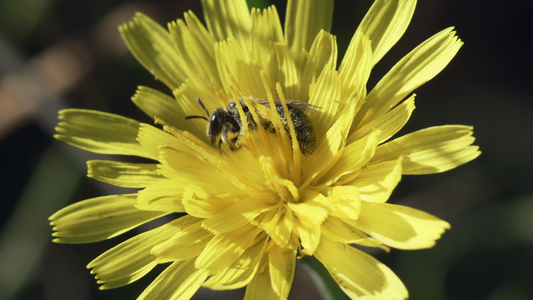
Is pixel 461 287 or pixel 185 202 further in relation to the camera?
pixel 461 287

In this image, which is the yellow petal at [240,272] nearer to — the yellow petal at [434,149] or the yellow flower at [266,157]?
the yellow flower at [266,157]

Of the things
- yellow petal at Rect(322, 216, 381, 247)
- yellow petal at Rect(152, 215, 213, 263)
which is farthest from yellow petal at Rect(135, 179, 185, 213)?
yellow petal at Rect(322, 216, 381, 247)

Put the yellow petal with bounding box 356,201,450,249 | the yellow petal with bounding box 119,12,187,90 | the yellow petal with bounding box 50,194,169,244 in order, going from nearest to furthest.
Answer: the yellow petal with bounding box 356,201,450,249
the yellow petal with bounding box 50,194,169,244
the yellow petal with bounding box 119,12,187,90

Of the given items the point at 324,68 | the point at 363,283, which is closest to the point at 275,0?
the point at 324,68

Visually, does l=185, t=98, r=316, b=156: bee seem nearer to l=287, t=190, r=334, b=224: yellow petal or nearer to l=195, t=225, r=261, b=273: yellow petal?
l=287, t=190, r=334, b=224: yellow petal

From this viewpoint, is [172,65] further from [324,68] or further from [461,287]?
[461,287]

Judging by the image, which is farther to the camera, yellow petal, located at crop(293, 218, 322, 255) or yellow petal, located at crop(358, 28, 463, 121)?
yellow petal, located at crop(358, 28, 463, 121)

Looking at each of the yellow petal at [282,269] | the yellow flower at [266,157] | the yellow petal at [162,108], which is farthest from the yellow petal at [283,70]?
the yellow petal at [282,269]
